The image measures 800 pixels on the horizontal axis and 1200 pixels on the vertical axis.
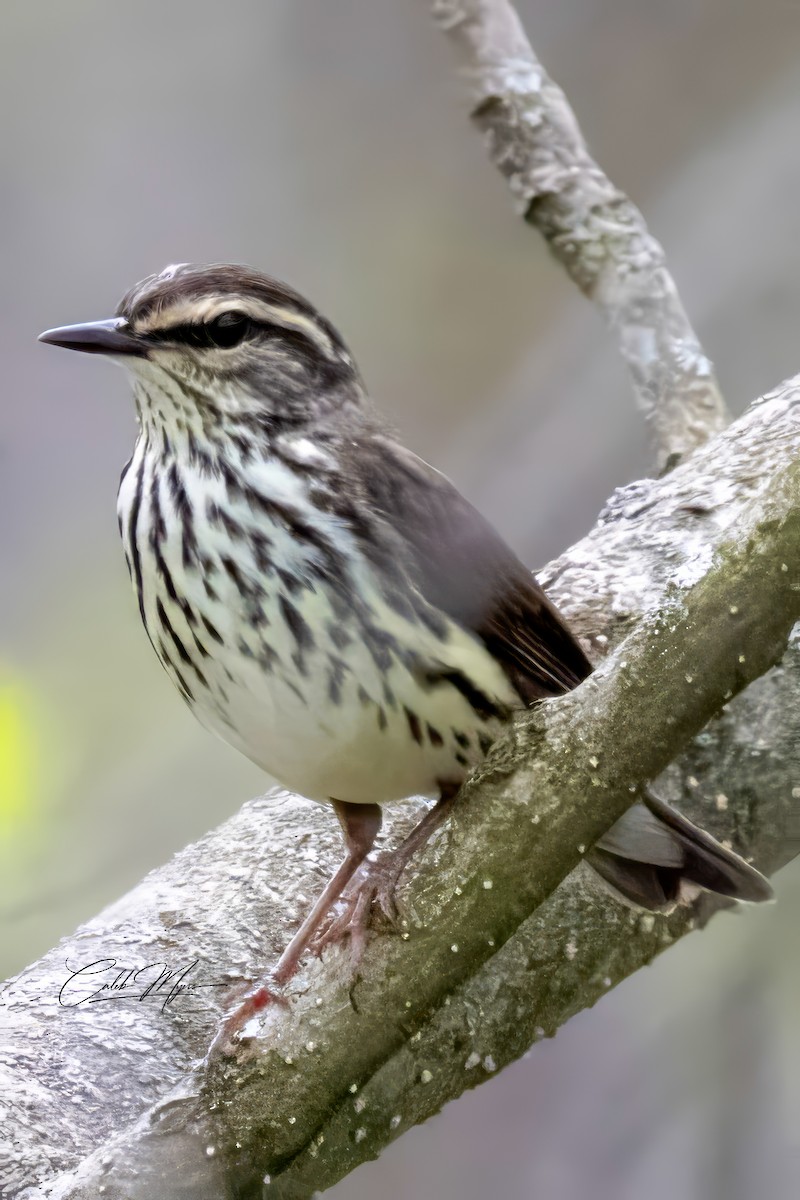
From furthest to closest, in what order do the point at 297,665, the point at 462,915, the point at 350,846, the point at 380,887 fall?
the point at 350,846
the point at 297,665
the point at 380,887
the point at 462,915

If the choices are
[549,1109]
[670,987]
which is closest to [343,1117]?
[549,1109]

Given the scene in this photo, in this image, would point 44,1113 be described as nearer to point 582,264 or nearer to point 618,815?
point 618,815

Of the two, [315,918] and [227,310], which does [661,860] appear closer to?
[315,918]
